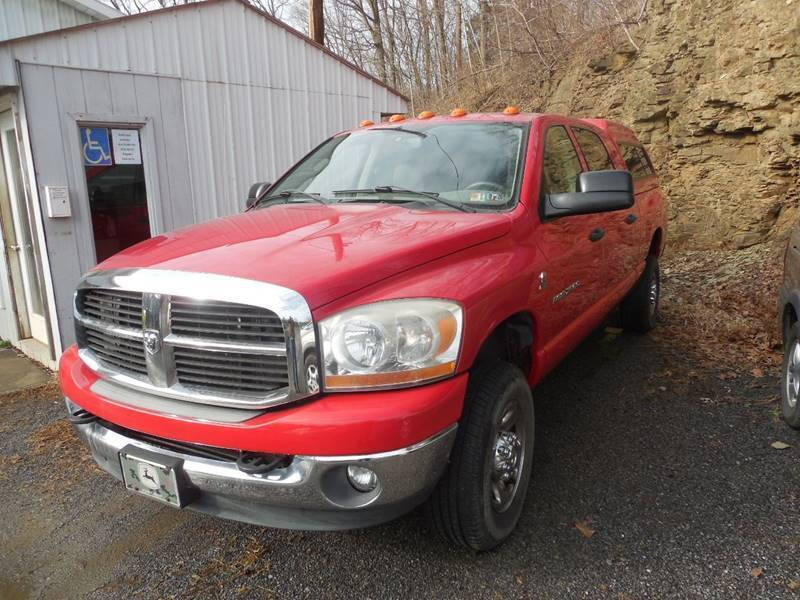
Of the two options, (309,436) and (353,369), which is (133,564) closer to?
(309,436)

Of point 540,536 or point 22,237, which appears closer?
point 540,536

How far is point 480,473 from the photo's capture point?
7.82 ft

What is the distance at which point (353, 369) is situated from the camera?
2.09 metres

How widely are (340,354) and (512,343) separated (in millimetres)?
1148

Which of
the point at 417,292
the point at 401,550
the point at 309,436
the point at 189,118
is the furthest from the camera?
the point at 189,118

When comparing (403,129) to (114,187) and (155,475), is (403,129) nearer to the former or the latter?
(155,475)

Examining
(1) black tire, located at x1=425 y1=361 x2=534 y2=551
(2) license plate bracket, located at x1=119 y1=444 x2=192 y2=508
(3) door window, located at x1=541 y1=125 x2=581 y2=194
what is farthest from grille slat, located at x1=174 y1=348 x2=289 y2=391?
(3) door window, located at x1=541 y1=125 x2=581 y2=194

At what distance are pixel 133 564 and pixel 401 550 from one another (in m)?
1.20

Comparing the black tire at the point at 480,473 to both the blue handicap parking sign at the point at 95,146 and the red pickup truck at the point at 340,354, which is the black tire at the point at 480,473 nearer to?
the red pickup truck at the point at 340,354

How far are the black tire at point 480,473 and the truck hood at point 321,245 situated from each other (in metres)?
0.58

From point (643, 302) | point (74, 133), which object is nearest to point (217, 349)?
point (74, 133)

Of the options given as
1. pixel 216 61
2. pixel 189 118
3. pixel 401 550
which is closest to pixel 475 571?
pixel 401 550

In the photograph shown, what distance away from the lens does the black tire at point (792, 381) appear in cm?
370

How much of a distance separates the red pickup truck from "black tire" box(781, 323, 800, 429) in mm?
1589
